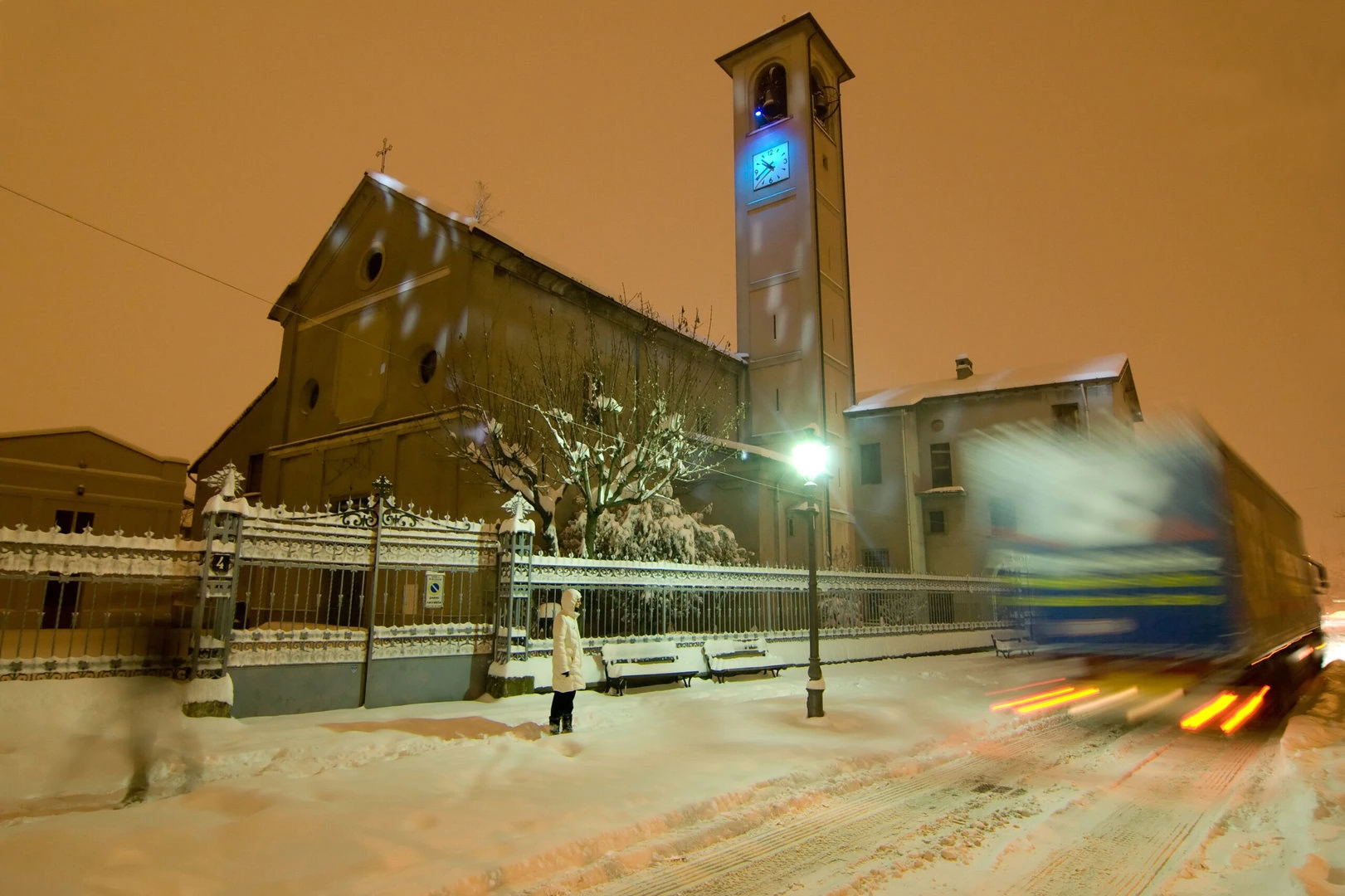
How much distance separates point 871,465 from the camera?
3266cm

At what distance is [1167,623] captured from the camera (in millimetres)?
10992

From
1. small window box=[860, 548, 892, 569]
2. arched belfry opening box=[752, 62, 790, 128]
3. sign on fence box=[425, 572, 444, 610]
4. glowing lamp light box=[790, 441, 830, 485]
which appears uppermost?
arched belfry opening box=[752, 62, 790, 128]

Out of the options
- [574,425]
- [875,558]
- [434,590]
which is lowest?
[434,590]

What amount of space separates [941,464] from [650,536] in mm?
18633

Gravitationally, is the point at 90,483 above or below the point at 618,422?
below

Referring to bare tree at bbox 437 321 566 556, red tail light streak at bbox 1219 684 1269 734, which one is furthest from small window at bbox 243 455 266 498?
red tail light streak at bbox 1219 684 1269 734

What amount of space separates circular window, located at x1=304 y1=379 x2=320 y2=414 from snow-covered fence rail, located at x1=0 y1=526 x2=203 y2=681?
17.0 m

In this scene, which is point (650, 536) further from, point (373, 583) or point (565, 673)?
point (565, 673)

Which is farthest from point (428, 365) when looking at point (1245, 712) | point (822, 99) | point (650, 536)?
point (822, 99)

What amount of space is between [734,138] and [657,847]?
34.9m

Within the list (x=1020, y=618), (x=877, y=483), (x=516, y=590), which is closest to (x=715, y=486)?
(x=877, y=483)

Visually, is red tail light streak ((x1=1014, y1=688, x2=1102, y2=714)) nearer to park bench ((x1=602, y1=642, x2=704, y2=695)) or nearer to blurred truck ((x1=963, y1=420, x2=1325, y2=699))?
blurred truck ((x1=963, y1=420, x2=1325, y2=699))

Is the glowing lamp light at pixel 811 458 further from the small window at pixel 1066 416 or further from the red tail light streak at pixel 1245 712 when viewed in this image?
the small window at pixel 1066 416

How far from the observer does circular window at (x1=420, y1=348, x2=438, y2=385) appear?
2030cm
